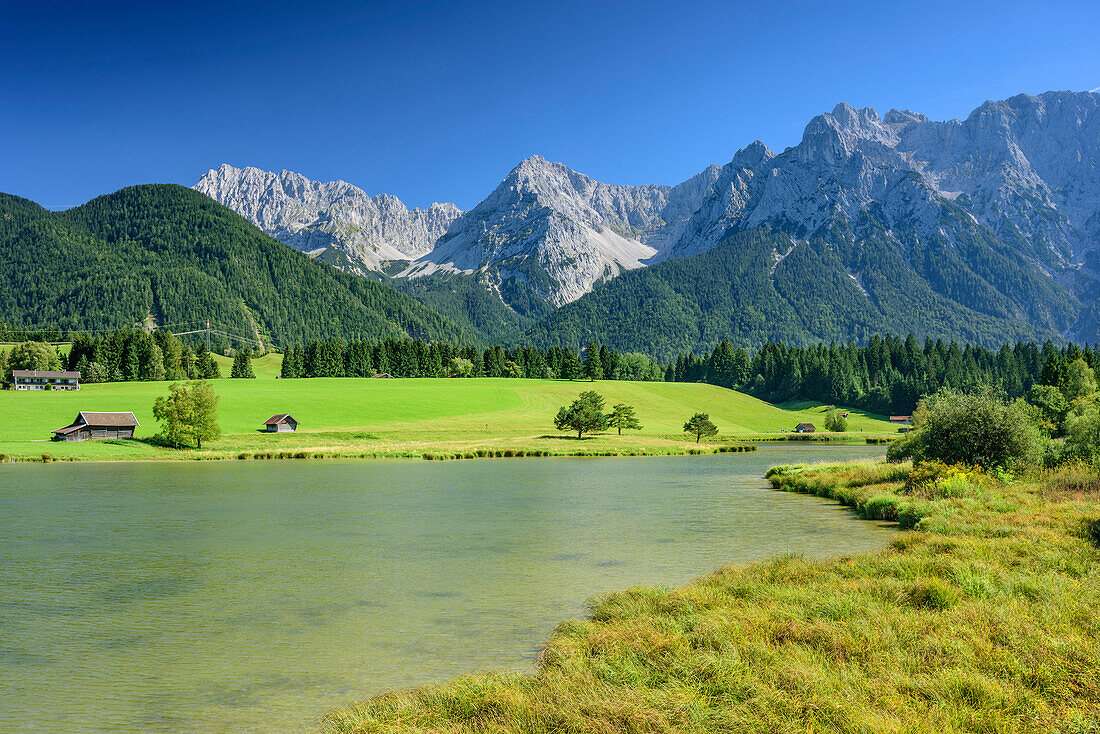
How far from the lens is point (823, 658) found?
38.0ft

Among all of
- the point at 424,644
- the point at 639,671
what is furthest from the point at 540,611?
the point at 639,671

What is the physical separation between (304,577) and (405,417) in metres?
92.6

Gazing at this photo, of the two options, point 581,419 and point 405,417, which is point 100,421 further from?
point 581,419

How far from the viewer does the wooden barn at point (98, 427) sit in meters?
83.4

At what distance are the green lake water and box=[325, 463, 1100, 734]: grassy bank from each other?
8.75ft

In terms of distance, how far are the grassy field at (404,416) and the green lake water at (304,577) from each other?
32.7 metres

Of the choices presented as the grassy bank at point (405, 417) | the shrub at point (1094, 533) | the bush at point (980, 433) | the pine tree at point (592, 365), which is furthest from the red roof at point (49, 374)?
the shrub at point (1094, 533)

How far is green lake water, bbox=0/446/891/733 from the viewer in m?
13.3

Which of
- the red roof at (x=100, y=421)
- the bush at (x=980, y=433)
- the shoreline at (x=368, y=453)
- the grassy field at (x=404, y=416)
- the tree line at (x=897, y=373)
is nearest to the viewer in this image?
the bush at (x=980, y=433)

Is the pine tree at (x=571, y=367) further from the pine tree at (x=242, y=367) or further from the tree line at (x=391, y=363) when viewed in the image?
the pine tree at (x=242, y=367)

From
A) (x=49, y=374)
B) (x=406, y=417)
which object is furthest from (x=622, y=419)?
(x=49, y=374)

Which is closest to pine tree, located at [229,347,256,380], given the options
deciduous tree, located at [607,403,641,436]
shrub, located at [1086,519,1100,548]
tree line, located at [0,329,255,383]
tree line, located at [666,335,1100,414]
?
tree line, located at [0,329,255,383]

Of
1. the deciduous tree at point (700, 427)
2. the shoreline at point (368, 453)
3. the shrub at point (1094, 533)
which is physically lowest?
the shoreline at point (368, 453)

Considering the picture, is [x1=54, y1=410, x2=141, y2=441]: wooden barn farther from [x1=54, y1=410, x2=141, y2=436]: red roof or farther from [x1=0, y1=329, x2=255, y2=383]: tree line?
[x1=0, y1=329, x2=255, y2=383]: tree line
